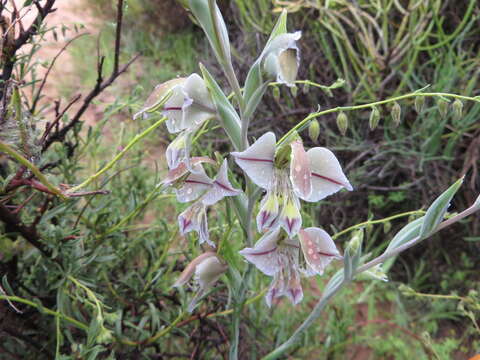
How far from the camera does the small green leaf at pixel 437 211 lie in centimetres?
64

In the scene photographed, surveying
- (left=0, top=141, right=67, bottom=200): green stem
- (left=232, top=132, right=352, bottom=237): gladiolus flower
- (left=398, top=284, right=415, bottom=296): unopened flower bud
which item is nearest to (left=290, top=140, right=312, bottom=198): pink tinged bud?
(left=232, top=132, right=352, bottom=237): gladiolus flower

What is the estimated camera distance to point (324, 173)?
0.61m

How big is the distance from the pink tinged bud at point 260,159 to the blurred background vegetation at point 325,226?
0.71 ft

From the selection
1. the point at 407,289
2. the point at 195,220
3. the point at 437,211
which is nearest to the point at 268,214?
the point at 195,220

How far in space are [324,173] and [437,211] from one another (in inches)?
7.3

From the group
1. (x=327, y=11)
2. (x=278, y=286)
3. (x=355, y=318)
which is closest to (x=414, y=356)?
(x=355, y=318)

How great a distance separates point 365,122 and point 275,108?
379 mm

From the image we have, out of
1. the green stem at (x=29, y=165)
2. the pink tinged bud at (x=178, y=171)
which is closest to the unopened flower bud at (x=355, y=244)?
the pink tinged bud at (x=178, y=171)

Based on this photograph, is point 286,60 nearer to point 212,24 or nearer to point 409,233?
point 212,24

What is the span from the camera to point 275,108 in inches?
76.2

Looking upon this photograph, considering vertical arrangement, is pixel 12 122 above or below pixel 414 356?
above

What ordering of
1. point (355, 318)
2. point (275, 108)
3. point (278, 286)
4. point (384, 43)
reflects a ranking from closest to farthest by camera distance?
point (278, 286) < point (355, 318) < point (384, 43) < point (275, 108)

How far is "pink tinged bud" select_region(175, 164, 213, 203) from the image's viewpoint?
653 mm

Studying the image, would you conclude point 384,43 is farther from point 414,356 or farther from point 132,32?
point 132,32
